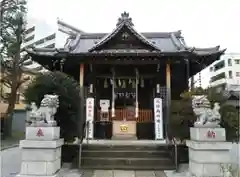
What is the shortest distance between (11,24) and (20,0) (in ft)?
6.15

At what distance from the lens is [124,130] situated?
38.1 ft

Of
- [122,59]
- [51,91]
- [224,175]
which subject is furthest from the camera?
[122,59]

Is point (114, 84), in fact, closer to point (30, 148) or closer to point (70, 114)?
point (70, 114)

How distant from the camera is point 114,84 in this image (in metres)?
12.1

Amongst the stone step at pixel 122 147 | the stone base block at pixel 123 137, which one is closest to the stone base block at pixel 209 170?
the stone step at pixel 122 147

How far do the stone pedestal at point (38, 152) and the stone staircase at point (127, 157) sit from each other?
4.99ft

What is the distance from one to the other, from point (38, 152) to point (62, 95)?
5.80 feet

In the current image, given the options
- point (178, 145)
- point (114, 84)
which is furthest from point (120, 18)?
point (178, 145)

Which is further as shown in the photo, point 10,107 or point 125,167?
point 10,107

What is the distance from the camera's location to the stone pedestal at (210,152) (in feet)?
19.4

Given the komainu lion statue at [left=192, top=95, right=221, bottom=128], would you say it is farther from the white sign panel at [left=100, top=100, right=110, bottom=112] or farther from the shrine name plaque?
the white sign panel at [left=100, top=100, right=110, bottom=112]

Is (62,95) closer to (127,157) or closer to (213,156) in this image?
(127,157)

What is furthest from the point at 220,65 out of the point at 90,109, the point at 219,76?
the point at 90,109

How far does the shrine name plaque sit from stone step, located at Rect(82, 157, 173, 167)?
156 inches
